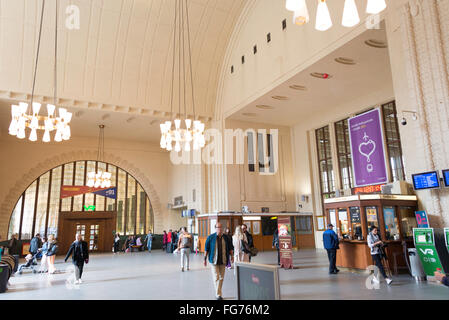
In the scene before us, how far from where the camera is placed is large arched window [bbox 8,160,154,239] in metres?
20.3

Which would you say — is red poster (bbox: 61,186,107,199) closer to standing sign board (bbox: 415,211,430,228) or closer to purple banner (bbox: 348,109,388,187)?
purple banner (bbox: 348,109,388,187)

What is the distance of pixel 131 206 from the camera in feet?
76.8

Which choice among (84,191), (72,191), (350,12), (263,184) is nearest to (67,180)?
(72,191)

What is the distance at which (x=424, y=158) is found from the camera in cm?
855

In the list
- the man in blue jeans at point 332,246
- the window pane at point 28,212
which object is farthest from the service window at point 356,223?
the window pane at point 28,212

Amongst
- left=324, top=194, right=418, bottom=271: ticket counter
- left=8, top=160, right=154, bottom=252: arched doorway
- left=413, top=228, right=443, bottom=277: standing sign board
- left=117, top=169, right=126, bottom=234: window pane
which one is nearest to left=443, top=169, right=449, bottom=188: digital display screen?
left=413, top=228, right=443, bottom=277: standing sign board

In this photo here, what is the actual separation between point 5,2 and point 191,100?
9.82 meters

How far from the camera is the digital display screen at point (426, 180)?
808cm

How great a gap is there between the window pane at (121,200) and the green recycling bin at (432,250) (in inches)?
758

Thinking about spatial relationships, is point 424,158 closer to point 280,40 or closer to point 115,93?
point 280,40

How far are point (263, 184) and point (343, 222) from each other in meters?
9.91

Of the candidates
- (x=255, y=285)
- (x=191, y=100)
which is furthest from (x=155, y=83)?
(x=255, y=285)

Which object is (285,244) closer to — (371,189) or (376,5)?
(371,189)

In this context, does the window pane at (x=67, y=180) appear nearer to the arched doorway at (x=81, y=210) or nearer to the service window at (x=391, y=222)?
the arched doorway at (x=81, y=210)
